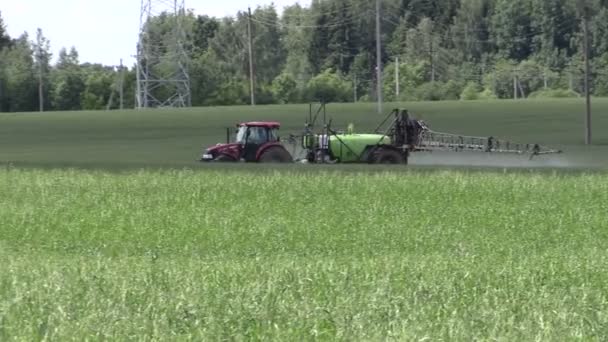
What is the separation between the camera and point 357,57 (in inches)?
4882

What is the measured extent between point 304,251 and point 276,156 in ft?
62.5

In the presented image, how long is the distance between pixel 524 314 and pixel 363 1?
124909 millimetres

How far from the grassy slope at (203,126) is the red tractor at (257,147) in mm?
10287

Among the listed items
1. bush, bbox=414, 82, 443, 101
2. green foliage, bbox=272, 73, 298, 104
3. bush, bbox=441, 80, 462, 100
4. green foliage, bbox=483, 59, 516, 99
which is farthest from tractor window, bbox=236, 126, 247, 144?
Result: green foliage, bbox=483, 59, 516, 99

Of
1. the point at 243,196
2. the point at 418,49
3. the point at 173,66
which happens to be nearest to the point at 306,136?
the point at 243,196

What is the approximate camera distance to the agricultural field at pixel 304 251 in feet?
28.0

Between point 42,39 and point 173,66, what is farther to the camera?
point 42,39

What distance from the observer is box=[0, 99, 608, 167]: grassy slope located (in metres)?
49.8

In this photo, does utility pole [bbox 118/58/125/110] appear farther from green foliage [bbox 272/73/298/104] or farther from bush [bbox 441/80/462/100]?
bush [bbox 441/80/462/100]

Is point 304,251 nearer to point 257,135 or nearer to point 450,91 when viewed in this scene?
point 257,135

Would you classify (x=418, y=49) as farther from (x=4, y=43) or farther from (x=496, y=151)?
(x=496, y=151)

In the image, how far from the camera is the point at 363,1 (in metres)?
133

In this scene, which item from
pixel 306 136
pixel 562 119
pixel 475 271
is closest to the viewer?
pixel 475 271

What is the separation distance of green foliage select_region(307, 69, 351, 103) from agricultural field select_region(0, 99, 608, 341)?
61.1m
